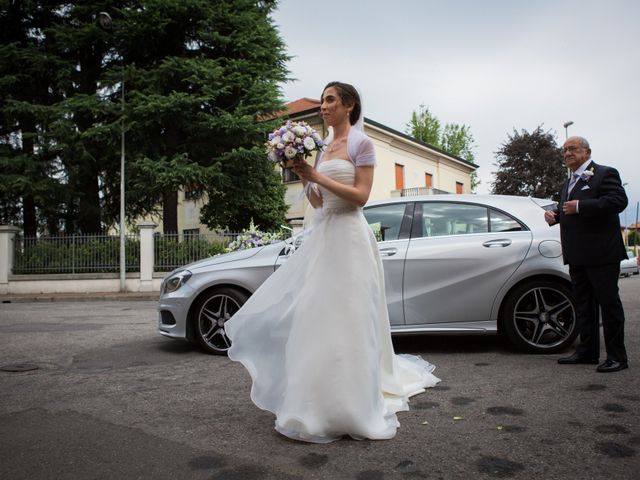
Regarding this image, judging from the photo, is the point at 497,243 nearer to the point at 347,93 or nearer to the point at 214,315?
the point at 347,93

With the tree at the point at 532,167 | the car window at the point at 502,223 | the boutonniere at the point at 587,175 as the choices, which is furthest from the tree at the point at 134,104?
the tree at the point at 532,167

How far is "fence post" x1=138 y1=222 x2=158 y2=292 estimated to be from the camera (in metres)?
17.7

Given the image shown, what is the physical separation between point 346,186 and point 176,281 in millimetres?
3184

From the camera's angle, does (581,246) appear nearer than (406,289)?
Yes

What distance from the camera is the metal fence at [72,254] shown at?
58.3ft

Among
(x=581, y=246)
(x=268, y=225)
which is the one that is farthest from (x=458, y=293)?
(x=268, y=225)

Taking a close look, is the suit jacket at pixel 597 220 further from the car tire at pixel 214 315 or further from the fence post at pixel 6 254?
the fence post at pixel 6 254

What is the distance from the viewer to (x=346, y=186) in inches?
121

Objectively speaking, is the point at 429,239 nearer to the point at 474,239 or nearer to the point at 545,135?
the point at 474,239

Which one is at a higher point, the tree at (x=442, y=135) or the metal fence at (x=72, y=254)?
the tree at (x=442, y=135)

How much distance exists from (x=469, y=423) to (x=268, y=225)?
20.8 meters

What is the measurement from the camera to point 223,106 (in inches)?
741

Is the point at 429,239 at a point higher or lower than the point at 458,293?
higher

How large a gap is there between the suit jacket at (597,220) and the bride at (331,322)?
6.89 ft
